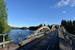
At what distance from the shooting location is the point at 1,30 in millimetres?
40188

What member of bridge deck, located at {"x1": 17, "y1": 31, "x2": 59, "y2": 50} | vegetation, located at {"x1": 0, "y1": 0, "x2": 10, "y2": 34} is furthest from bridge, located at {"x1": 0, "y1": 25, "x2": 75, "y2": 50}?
vegetation, located at {"x1": 0, "y1": 0, "x2": 10, "y2": 34}

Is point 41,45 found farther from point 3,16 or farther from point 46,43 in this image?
point 3,16

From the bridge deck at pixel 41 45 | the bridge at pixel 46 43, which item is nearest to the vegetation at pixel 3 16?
the bridge at pixel 46 43

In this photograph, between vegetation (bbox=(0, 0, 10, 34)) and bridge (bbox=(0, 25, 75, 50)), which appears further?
vegetation (bbox=(0, 0, 10, 34))

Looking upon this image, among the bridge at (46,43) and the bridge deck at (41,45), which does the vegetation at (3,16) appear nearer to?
the bridge at (46,43)

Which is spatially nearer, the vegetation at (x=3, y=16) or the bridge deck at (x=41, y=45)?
the bridge deck at (x=41, y=45)

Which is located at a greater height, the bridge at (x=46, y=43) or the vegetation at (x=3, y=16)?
the vegetation at (x=3, y=16)

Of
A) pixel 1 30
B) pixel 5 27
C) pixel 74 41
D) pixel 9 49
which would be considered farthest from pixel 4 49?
pixel 5 27

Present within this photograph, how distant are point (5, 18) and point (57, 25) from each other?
428ft

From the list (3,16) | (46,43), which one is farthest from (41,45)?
(3,16)

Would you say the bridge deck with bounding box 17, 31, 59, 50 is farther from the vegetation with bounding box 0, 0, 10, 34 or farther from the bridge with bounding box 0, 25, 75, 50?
the vegetation with bounding box 0, 0, 10, 34

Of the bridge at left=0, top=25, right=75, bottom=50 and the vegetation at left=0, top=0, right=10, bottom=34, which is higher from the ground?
the vegetation at left=0, top=0, right=10, bottom=34

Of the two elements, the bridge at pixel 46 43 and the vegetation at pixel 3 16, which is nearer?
the bridge at pixel 46 43

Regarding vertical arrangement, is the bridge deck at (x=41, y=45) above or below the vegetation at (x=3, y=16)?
below
